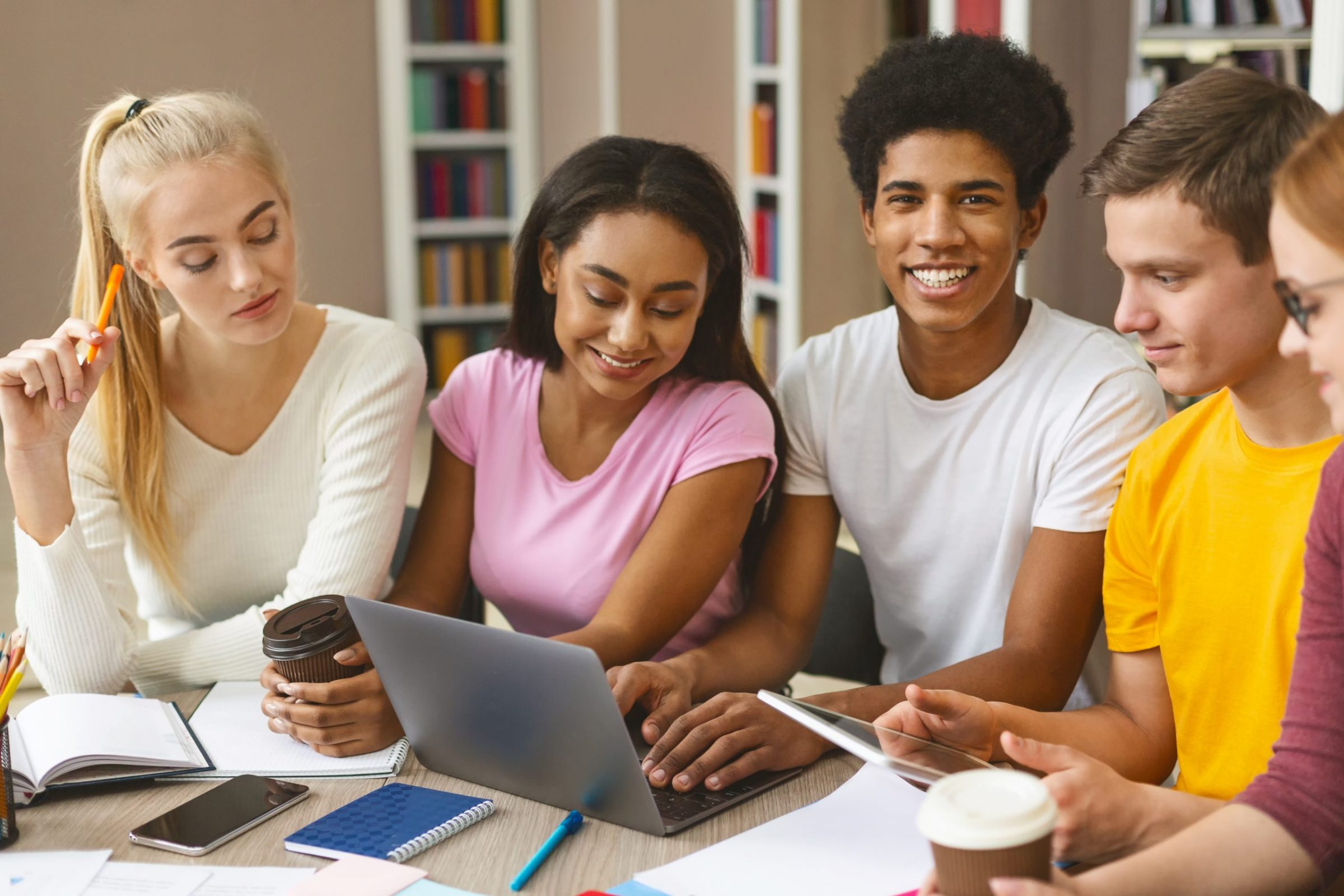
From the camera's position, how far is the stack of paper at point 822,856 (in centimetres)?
104

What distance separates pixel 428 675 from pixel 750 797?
0.33 metres

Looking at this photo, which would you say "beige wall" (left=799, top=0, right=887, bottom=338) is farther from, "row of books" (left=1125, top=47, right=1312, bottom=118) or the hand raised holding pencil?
the hand raised holding pencil

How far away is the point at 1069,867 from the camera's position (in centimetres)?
105

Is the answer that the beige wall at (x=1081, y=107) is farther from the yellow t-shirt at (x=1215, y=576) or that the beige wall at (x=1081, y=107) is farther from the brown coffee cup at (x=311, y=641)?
the brown coffee cup at (x=311, y=641)

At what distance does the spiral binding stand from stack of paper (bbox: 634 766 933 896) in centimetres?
19

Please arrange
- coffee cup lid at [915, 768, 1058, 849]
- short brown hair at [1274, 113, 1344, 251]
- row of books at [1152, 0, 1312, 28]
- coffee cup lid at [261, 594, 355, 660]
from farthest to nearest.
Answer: row of books at [1152, 0, 1312, 28]
coffee cup lid at [261, 594, 355, 660]
short brown hair at [1274, 113, 1344, 251]
coffee cup lid at [915, 768, 1058, 849]

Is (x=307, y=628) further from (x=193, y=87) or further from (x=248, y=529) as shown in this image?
(x=193, y=87)

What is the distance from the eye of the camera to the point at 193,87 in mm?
5402

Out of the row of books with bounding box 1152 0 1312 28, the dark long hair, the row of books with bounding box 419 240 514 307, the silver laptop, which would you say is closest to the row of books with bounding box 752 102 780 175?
the row of books with bounding box 419 240 514 307

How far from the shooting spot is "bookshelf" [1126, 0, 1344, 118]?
3.05 meters

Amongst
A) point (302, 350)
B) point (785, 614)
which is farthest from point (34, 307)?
point (785, 614)

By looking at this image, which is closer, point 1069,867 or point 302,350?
point 1069,867

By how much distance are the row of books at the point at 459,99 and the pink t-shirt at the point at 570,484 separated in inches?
173

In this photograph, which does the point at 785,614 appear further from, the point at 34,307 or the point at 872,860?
the point at 34,307
